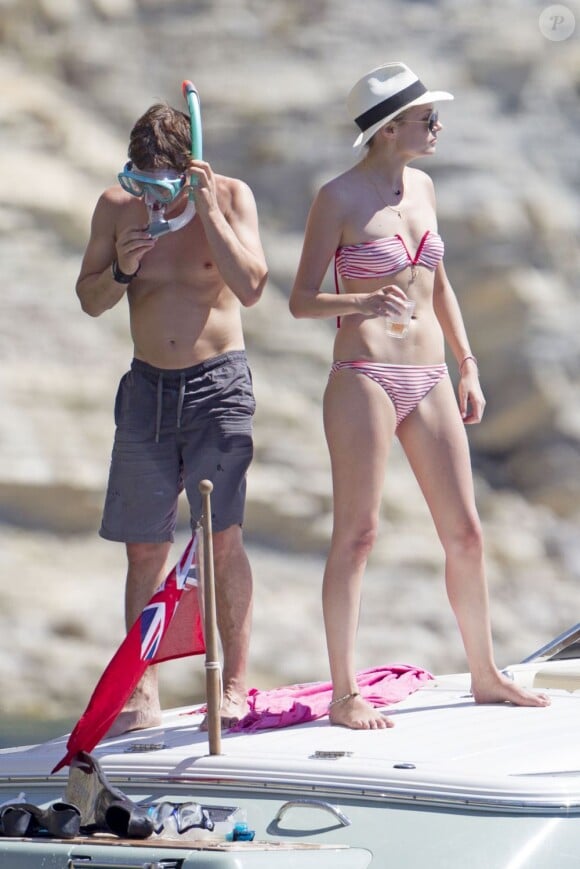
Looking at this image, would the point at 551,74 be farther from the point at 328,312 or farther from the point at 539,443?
the point at 328,312

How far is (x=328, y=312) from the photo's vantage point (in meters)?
3.81

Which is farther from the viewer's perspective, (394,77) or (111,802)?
(394,77)

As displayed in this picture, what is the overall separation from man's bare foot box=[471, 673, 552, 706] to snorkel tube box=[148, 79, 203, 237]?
4.65 feet

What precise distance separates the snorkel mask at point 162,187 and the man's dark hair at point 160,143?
23mm

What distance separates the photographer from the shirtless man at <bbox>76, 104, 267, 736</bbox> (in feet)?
13.2

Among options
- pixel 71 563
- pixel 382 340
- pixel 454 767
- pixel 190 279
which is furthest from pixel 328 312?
pixel 71 563

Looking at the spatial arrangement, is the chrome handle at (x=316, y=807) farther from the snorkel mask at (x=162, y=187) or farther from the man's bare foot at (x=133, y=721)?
the snorkel mask at (x=162, y=187)

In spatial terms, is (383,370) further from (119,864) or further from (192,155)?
(119,864)

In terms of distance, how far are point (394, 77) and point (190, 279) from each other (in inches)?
29.4

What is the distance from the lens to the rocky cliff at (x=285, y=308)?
10.3m

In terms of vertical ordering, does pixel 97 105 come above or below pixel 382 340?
above
